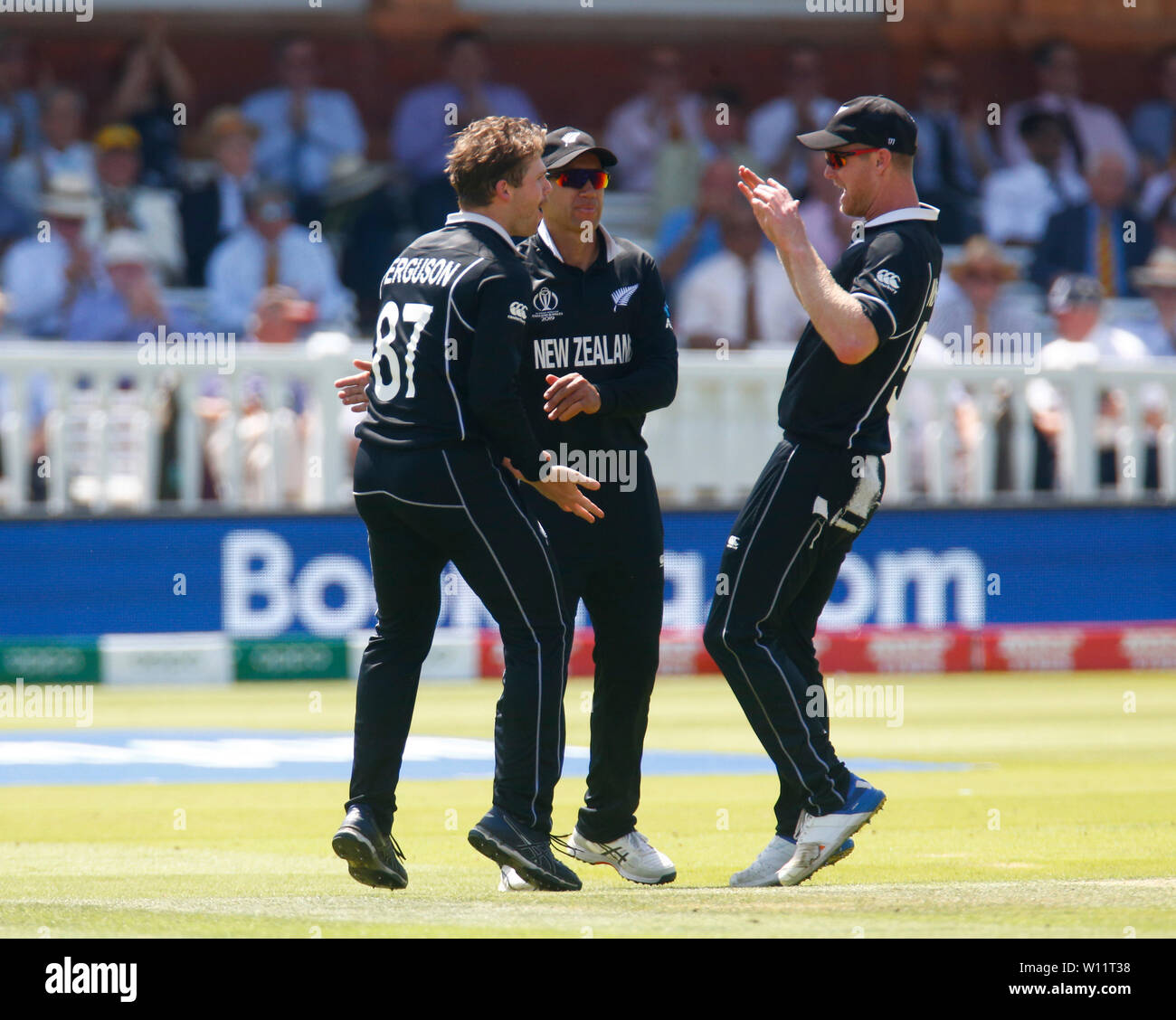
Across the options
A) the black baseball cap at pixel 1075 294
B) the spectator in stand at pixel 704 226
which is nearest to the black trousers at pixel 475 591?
the black baseball cap at pixel 1075 294

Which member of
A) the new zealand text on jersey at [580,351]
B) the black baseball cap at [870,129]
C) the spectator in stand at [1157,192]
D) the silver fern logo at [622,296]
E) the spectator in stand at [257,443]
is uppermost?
the spectator in stand at [1157,192]

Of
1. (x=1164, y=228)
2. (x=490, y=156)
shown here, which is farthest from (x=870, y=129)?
(x=1164, y=228)

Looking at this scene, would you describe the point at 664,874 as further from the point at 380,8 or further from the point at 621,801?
the point at 380,8

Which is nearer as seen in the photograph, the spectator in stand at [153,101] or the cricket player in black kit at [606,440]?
the cricket player in black kit at [606,440]

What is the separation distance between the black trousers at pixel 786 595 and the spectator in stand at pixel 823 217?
1164 centimetres

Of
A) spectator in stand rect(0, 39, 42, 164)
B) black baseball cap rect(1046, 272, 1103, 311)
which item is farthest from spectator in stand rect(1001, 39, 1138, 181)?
spectator in stand rect(0, 39, 42, 164)

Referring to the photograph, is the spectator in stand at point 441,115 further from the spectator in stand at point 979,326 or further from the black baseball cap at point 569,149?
the black baseball cap at point 569,149

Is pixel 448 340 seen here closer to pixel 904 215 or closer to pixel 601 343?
pixel 601 343

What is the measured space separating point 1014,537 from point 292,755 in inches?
265

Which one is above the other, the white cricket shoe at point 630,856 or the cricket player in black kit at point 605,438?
the cricket player in black kit at point 605,438

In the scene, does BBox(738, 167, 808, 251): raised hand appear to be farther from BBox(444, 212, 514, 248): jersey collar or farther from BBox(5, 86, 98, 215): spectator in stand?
BBox(5, 86, 98, 215): spectator in stand

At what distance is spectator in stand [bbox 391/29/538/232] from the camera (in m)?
17.9

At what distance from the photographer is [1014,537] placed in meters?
14.7

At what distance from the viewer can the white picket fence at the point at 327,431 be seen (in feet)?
45.1
